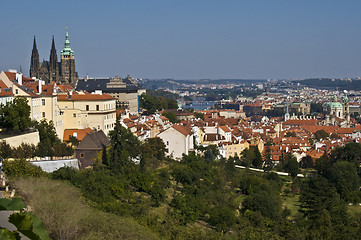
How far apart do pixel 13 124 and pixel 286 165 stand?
1153 inches

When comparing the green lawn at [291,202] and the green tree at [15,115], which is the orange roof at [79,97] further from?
the green lawn at [291,202]

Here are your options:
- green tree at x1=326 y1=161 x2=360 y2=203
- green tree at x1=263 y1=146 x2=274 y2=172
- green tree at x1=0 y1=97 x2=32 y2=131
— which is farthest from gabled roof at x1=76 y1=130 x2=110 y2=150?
green tree at x1=263 y1=146 x2=274 y2=172

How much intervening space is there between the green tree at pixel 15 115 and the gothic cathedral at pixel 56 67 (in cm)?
4341

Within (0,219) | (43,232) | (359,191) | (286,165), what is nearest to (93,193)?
(0,219)

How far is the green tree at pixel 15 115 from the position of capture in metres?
27.5

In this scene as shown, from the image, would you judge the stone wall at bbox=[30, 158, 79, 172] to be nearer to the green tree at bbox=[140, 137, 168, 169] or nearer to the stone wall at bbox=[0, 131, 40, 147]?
the stone wall at bbox=[0, 131, 40, 147]

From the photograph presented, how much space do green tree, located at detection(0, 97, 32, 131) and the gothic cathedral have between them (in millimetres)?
43413

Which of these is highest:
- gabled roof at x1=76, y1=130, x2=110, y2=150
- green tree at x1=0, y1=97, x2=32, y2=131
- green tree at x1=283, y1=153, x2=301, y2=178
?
green tree at x1=0, y1=97, x2=32, y2=131

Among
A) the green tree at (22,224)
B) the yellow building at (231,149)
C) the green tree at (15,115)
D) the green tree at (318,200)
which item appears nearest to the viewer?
the green tree at (22,224)

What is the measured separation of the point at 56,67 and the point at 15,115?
155 ft

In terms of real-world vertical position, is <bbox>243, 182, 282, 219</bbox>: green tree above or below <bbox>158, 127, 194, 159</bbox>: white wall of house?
below

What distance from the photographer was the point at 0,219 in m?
13.8

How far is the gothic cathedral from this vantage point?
235 feet

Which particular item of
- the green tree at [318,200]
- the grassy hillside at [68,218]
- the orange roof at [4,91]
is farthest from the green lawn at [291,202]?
the grassy hillside at [68,218]
